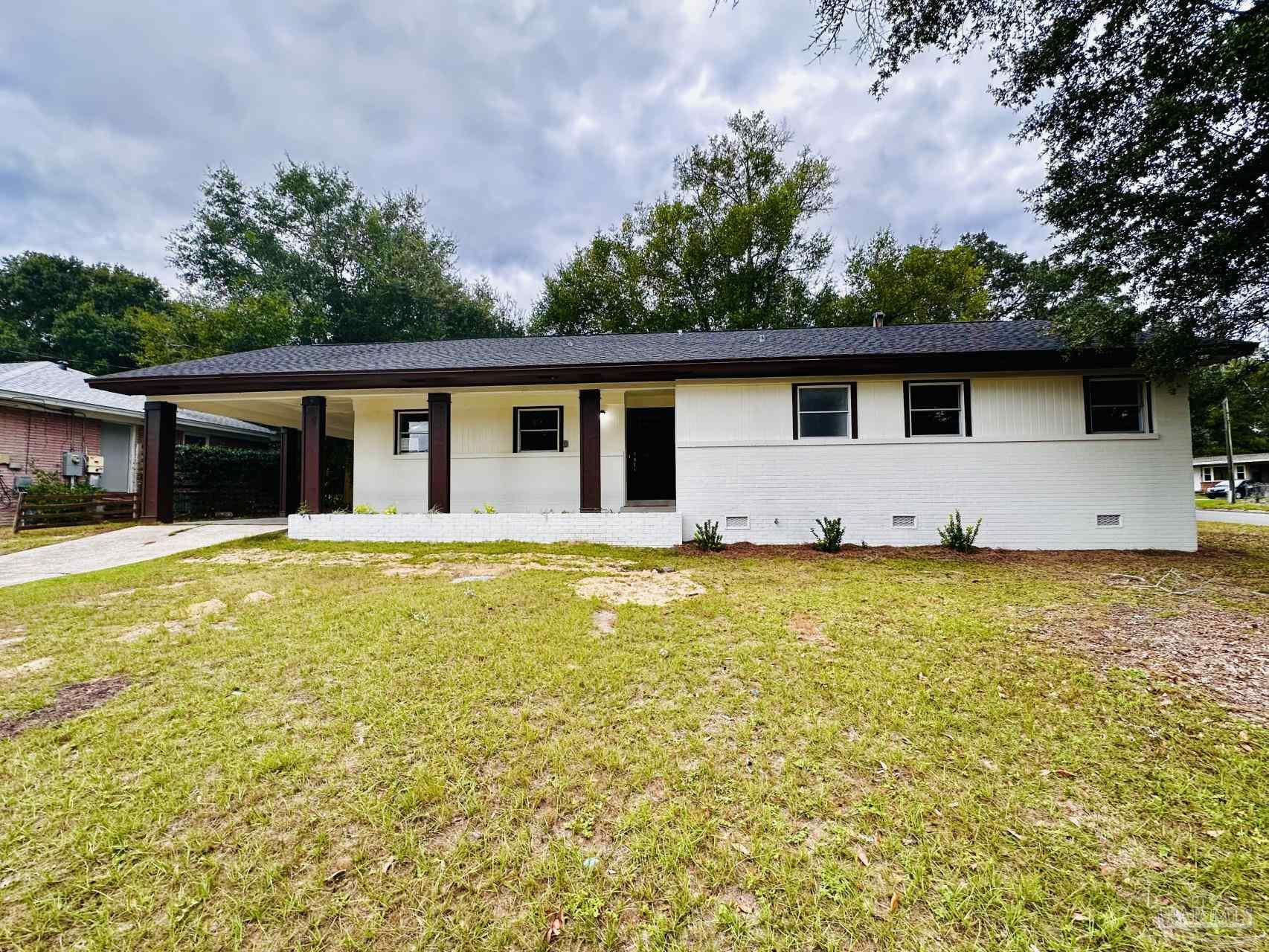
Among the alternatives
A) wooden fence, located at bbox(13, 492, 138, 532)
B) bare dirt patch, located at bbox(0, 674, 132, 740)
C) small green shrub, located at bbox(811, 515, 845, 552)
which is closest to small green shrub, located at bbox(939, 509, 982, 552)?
small green shrub, located at bbox(811, 515, 845, 552)

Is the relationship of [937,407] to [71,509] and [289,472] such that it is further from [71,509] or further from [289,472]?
[71,509]

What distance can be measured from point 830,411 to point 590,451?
15.0 ft

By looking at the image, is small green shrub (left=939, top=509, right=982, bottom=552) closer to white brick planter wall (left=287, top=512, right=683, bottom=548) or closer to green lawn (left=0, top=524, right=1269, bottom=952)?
green lawn (left=0, top=524, right=1269, bottom=952)

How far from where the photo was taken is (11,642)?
357 cm

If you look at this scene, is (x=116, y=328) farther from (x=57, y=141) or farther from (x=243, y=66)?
(x=243, y=66)

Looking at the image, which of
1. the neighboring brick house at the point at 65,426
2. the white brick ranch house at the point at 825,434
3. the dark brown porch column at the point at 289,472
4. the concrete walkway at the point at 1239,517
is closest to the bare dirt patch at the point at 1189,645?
the white brick ranch house at the point at 825,434

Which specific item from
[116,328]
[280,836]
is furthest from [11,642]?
[116,328]

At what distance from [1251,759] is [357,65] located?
20033 mm

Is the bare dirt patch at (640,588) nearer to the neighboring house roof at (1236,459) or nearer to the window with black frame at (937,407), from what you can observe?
the window with black frame at (937,407)

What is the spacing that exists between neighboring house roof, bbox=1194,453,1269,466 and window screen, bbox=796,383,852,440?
40915 millimetres

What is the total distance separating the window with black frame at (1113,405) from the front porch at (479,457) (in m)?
7.43

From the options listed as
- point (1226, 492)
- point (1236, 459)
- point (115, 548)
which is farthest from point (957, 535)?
point (1236, 459)

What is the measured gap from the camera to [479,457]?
411 inches

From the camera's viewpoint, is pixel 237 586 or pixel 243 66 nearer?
pixel 237 586
